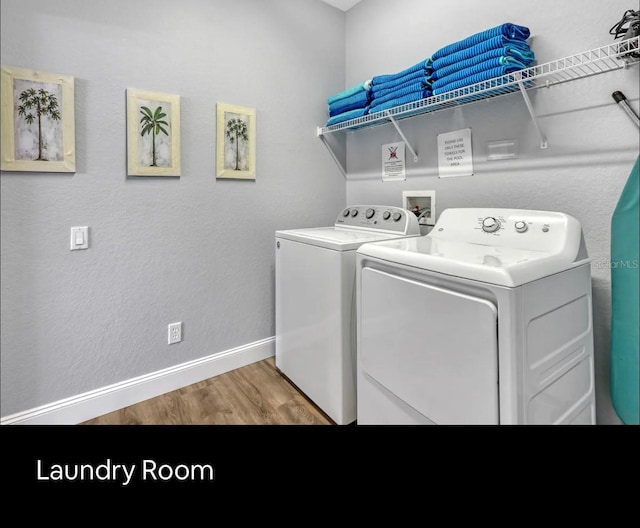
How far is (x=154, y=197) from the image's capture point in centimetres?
184

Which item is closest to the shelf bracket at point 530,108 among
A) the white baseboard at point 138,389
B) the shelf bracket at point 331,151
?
the shelf bracket at point 331,151

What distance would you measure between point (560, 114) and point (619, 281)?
0.73 meters

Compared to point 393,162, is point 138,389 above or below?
below

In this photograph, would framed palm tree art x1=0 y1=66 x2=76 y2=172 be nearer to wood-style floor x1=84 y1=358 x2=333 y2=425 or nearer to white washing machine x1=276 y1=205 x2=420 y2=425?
white washing machine x1=276 y1=205 x2=420 y2=425

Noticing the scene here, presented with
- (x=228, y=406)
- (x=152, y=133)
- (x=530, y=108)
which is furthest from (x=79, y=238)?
(x=530, y=108)

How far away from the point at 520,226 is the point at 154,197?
5.67 feet

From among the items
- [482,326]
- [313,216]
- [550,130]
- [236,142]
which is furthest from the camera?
[313,216]

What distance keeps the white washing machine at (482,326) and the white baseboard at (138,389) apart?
983 millimetres

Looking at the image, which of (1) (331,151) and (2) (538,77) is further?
(1) (331,151)

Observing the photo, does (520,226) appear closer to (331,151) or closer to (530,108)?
(530,108)

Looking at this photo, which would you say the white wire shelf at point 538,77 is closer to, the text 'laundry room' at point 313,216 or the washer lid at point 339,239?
the text 'laundry room' at point 313,216

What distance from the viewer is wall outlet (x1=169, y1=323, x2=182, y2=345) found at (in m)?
1.97

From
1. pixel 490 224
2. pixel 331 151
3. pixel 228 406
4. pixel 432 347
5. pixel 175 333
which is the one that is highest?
pixel 331 151
